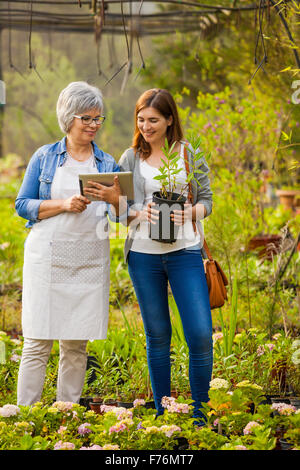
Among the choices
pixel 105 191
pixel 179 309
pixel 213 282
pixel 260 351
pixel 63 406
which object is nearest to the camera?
pixel 63 406

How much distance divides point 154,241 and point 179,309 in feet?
0.97

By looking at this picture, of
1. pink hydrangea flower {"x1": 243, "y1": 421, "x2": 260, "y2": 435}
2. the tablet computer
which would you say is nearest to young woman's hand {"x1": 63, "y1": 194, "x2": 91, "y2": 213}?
the tablet computer

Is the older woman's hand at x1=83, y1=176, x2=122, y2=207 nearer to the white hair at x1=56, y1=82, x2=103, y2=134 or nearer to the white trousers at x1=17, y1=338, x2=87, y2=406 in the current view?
the white hair at x1=56, y1=82, x2=103, y2=134

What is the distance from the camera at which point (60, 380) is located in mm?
2619

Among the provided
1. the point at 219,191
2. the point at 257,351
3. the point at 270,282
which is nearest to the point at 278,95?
the point at 219,191

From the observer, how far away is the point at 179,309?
2469 mm

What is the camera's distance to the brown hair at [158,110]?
2.48m

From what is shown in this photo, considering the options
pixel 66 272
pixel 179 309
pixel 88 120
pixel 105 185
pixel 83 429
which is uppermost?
pixel 88 120

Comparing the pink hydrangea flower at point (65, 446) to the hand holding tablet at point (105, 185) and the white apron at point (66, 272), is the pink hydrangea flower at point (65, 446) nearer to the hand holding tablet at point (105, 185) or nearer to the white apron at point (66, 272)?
the white apron at point (66, 272)

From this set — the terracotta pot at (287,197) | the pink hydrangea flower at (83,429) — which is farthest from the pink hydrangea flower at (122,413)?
the terracotta pot at (287,197)

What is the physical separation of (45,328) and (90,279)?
271mm

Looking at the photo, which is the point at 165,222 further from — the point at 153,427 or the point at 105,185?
the point at 153,427

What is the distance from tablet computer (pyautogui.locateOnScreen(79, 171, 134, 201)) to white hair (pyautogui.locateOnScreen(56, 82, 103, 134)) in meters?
0.28

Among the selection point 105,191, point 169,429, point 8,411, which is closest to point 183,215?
point 105,191
